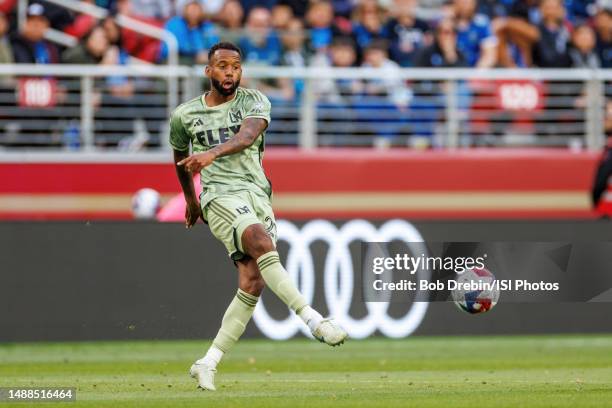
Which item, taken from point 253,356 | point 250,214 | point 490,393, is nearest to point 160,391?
point 250,214

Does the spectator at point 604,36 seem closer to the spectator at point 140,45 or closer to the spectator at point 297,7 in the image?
the spectator at point 297,7

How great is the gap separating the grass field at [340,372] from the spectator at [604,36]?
224 inches

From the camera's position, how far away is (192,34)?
1950 cm

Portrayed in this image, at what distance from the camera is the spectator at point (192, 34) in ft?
63.6

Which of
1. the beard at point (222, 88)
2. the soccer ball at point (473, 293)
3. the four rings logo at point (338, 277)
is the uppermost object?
the beard at point (222, 88)

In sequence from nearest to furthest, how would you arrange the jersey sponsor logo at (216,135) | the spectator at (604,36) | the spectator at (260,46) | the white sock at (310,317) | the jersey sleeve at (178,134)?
the white sock at (310,317) → the jersey sponsor logo at (216,135) → the jersey sleeve at (178,134) → the spectator at (260,46) → the spectator at (604,36)

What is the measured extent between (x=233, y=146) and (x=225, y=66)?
25.9 inches

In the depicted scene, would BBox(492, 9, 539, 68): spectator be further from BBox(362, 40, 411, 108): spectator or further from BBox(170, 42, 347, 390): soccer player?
BBox(170, 42, 347, 390): soccer player

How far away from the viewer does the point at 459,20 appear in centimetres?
2108

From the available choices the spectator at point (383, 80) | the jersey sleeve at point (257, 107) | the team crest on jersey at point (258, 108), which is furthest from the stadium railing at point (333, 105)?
the team crest on jersey at point (258, 108)

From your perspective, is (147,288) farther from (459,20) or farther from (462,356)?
(459,20)

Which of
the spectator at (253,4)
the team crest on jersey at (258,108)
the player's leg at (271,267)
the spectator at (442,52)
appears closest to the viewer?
the player's leg at (271,267)

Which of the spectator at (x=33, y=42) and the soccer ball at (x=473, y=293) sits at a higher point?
the spectator at (x=33, y=42)

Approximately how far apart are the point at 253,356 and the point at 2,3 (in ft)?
25.0
